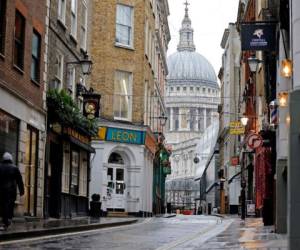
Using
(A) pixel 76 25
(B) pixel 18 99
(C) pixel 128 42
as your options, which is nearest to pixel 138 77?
(C) pixel 128 42

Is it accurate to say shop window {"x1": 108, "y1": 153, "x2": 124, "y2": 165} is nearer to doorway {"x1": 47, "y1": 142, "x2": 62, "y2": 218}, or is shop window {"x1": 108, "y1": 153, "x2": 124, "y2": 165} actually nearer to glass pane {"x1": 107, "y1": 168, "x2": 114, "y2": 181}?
glass pane {"x1": 107, "y1": 168, "x2": 114, "y2": 181}

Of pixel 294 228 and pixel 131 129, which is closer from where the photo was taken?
pixel 294 228

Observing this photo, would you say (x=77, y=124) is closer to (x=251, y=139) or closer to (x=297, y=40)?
(x=251, y=139)

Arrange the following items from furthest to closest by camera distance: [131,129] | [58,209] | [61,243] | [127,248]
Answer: [131,129] → [58,209] → [61,243] → [127,248]

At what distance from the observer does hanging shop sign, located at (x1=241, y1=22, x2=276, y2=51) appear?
78.8 ft

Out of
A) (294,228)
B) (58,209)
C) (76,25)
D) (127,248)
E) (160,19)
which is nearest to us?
(294,228)

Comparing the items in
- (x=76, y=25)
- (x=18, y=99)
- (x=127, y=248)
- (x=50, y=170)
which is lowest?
(x=127, y=248)

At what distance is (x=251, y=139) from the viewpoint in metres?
28.8

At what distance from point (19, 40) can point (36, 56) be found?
7.11 ft

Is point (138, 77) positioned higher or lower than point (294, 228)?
higher

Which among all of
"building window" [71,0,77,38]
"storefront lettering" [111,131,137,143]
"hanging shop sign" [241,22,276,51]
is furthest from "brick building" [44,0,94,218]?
"storefront lettering" [111,131,137,143]

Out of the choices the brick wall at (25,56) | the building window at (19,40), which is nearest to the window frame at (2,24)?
the brick wall at (25,56)

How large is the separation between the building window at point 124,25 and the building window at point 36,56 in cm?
1898

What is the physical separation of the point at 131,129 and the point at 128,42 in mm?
4883
